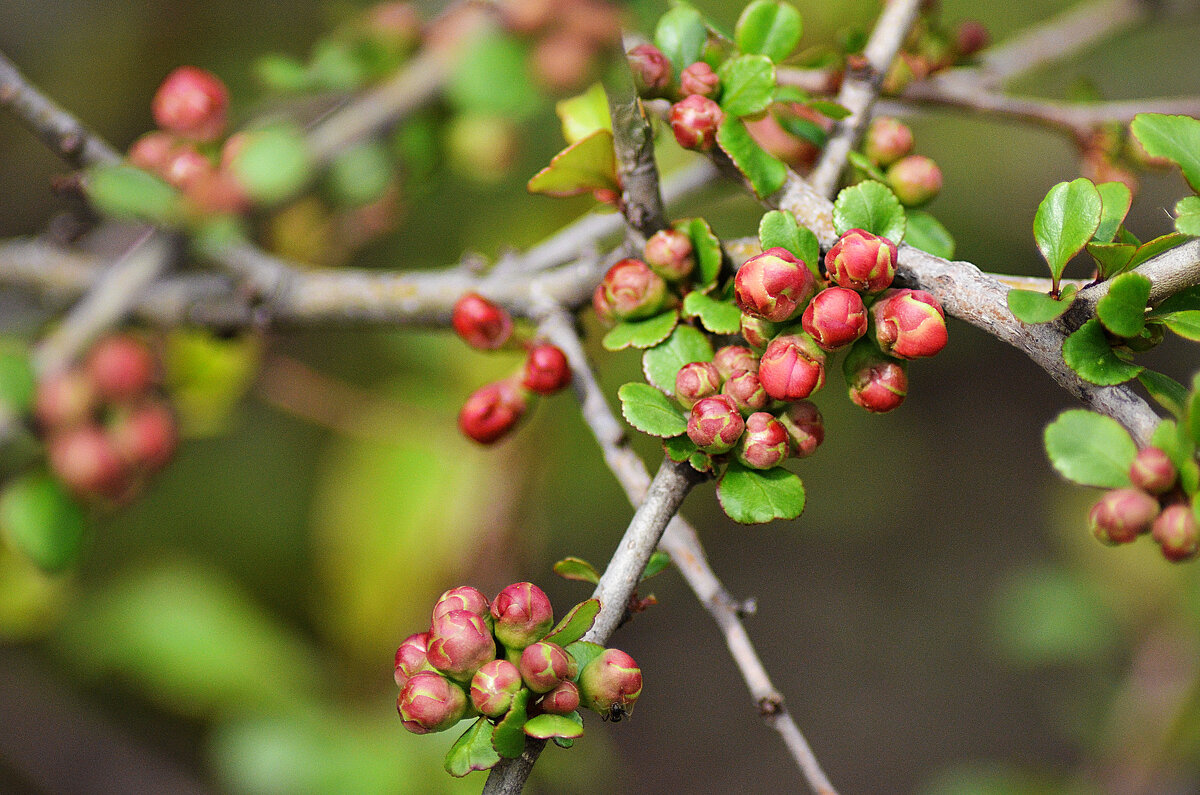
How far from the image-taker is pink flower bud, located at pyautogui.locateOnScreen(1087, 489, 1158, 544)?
36cm

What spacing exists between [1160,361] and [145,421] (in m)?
2.69

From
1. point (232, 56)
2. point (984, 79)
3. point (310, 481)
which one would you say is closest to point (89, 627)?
point (310, 481)

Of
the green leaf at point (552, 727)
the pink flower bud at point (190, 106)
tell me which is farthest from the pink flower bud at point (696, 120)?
the pink flower bud at point (190, 106)

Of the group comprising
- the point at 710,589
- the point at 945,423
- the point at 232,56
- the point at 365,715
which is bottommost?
the point at 710,589

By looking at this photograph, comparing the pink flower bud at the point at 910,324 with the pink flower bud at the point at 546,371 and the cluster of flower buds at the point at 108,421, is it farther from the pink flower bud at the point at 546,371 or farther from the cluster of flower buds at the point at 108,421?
the cluster of flower buds at the point at 108,421

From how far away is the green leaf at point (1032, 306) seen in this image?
0.39 meters

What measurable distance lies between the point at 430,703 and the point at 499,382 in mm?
285

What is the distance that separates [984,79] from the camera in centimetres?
80

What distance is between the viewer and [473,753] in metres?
0.42

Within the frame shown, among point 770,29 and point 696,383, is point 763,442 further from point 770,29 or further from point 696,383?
point 770,29

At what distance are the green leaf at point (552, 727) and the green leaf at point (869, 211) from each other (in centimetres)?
29

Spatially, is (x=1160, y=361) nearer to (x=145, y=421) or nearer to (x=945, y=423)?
(x=945, y=423)

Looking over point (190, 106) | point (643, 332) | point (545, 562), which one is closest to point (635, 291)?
point (643, 332)

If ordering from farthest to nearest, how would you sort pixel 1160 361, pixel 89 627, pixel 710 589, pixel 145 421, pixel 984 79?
pixel 1160 361, pixel 89 627, pixel 145 421, pixel 984 79, pixel 710 589
